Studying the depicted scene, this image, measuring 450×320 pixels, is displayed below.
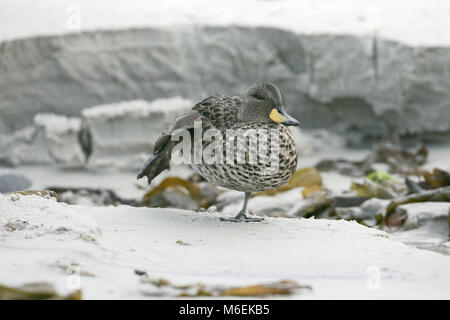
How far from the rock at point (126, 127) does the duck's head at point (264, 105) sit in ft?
10.6

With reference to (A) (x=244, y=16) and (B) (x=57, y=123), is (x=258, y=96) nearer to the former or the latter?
(B) (x=57, y=123)

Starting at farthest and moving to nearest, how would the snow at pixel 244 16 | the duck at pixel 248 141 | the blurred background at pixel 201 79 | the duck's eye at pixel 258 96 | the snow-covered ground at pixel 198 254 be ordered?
1. the snow at pixel 244 16
2. the blurred background at pixel 201 79
3. the duck's eye at pixel 258 96
4. the duck at pixel 248 141
5. the snow-covered ground at pixel 198 254

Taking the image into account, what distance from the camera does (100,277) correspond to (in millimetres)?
2832

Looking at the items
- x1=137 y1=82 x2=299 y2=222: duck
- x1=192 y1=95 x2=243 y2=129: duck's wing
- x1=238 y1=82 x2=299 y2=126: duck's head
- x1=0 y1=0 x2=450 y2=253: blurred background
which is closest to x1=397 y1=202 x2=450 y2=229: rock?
x1=137 y1=82 x2=299 y2=222: duck

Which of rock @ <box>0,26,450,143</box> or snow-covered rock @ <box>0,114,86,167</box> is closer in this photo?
snow-covered rock @ <box>0,114,86,167</box>

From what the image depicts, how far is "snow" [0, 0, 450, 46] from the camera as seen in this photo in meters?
7.61

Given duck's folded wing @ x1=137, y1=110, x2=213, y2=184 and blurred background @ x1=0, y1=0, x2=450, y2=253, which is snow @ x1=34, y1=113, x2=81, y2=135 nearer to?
blurred background @ x1=0, y1=0, x2=450, y2=253

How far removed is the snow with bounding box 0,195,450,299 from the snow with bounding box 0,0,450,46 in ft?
13.2

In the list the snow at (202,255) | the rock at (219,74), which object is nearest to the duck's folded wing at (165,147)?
the snow at (202,255)

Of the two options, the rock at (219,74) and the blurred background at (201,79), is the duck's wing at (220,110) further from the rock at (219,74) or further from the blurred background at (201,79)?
the rock at (219,74)

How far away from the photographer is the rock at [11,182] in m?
5.75

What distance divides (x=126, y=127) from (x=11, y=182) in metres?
1.71
